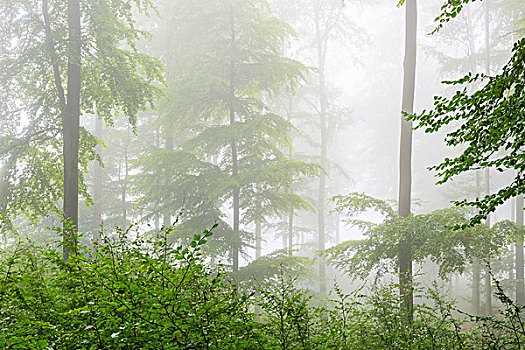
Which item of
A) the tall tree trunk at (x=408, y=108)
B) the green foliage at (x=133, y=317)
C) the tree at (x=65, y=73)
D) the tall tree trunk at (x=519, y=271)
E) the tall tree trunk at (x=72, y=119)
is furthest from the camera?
the tall tree trunk at (x=519, y=271)

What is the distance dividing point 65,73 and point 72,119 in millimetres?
1728

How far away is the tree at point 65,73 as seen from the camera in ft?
24.1

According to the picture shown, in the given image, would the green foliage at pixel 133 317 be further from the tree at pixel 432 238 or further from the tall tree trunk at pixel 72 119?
the tree at pixel 432 238

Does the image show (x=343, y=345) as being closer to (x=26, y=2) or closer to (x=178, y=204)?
(x=178, y=204)

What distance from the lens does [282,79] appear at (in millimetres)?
10336

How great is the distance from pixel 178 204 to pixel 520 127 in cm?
825

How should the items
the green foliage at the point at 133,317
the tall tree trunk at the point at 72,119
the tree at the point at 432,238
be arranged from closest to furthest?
1. the green foliage at the point at 133,317
2. the tree at the point at 432,238
3. the tall tree trunk at the point at 72,119

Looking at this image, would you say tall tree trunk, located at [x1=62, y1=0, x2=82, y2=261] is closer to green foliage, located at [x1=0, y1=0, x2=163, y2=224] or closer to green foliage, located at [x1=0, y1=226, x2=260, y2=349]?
green foliage, located at [x1=0, y1=0, x2=163, y2=224]

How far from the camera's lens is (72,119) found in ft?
24.3

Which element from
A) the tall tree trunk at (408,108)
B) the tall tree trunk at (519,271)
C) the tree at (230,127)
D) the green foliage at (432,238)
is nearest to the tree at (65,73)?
the tree at (230,127)

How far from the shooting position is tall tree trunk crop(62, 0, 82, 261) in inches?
284

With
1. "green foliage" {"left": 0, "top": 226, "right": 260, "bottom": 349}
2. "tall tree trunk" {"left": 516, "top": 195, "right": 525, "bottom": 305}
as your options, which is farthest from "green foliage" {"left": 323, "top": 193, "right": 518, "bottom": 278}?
"tall tree trunk" {"left": 516, "top": 195, "right": 525, "bottom": 305}

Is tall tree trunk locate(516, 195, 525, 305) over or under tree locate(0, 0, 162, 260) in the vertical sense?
under

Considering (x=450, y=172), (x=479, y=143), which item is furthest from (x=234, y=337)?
(x=479, y=143)
